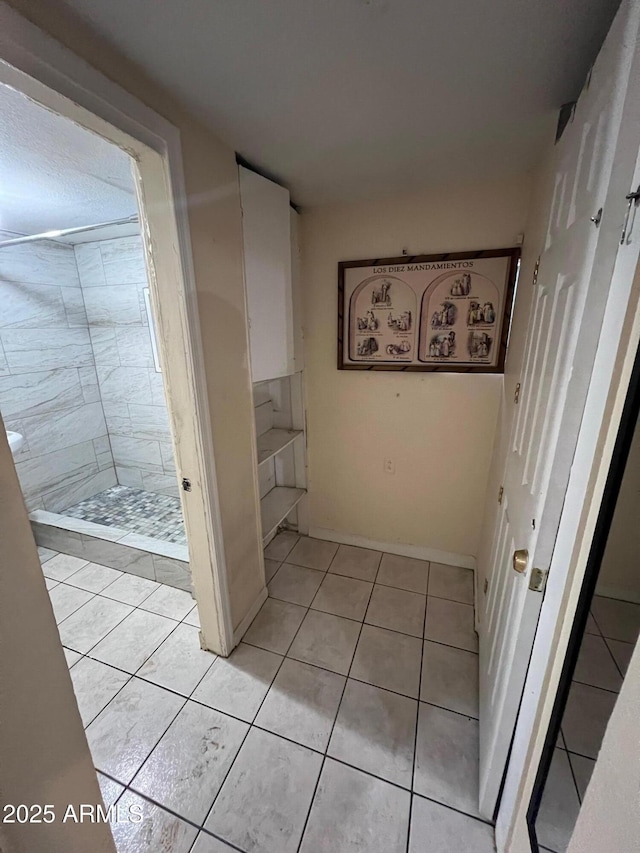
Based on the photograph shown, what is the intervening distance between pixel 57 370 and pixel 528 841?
353 cm

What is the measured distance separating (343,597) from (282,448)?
3.08 feet

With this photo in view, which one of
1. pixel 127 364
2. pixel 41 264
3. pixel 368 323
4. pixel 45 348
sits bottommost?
pixel 127 364

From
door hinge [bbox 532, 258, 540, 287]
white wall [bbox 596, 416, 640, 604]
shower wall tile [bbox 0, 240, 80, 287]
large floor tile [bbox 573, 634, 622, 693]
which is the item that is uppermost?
shower wall tile [bbox 0, 240, 80, 287]

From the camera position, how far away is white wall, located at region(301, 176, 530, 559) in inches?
66.1

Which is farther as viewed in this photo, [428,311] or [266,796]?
[428,311]

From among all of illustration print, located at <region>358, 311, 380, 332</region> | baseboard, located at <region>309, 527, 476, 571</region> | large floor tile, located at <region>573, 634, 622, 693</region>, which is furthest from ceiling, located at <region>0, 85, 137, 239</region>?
baseboard, located at <region>309, 527, 476, 571</region>

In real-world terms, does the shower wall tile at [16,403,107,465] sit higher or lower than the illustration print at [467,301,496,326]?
lower

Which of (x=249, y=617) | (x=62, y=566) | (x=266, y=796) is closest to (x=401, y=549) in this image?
(x=249, y=617)

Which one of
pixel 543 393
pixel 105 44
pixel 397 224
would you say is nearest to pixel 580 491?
pixel 543 393

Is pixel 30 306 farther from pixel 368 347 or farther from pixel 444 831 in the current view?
pixel 444 831

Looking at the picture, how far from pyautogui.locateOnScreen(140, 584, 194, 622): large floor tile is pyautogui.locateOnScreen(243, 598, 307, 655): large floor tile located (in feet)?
1.35

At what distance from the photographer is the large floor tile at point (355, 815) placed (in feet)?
3.31

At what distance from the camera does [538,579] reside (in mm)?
787

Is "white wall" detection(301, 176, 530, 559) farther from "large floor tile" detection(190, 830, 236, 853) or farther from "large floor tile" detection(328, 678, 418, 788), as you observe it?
"large floor tile" detection(190, 830, 236, 853)
